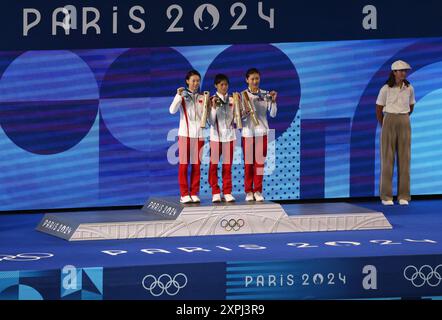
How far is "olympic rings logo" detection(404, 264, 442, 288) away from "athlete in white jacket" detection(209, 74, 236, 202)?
98.4 inches

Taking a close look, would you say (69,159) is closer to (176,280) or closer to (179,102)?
(179,102)

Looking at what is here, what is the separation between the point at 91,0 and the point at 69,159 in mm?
1759

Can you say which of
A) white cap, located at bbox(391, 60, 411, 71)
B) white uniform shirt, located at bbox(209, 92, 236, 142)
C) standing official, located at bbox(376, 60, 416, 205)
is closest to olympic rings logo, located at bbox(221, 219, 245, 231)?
white uniform shirt, located at bbox(209, 92, 236, 142)

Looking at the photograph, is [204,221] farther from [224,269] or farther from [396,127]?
[396,127]

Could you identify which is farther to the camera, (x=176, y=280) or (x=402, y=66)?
(x=402, y=66)

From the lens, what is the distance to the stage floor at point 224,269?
33.9 ft

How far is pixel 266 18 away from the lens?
14336 mm

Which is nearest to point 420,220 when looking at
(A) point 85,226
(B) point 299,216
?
(B) point 299,216

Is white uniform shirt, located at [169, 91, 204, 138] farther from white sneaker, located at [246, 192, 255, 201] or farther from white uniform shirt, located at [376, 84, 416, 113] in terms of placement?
white uniform shirt, located at [376, 84, 416, 113]

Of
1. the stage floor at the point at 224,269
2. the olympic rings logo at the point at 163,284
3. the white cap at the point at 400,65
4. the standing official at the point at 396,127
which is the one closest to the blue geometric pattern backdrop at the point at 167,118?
the standing official at the point at 396,127

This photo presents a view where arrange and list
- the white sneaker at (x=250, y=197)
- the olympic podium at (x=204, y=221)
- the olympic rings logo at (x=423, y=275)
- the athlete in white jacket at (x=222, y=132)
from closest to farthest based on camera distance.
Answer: the olympic rings logo at (x=423, y=275) → the olympic podium at (x=204, y=221) → the athlete in white jacket at (x=222, y=132) → the white sneaker at (x=250, y=197)

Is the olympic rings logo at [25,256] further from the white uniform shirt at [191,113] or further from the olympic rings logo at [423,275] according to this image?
the olympic rings logo at [423,275]

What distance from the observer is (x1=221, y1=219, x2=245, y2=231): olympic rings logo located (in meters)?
12.4

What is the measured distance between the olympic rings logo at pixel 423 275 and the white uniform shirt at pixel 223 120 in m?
2.69
